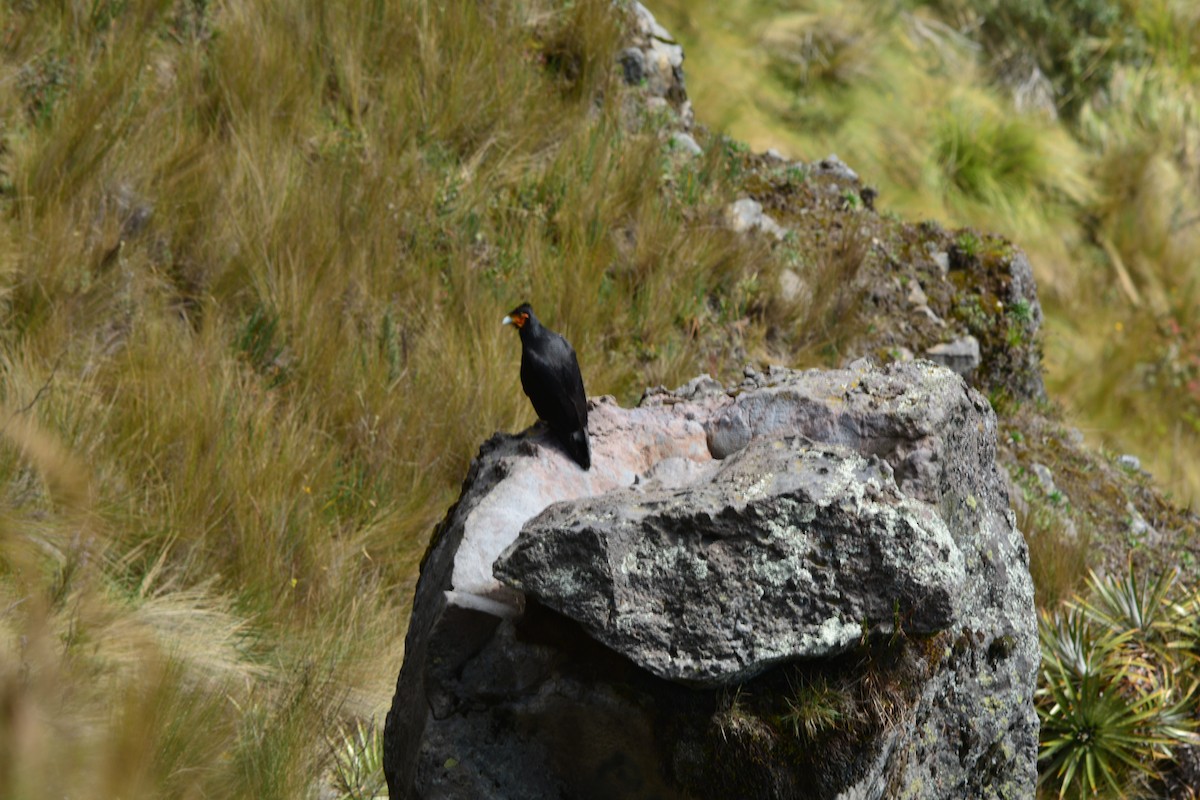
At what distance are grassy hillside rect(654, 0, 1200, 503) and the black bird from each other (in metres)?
5.02

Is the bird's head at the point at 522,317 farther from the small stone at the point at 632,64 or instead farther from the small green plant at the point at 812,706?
the small stone at the point at 632,64

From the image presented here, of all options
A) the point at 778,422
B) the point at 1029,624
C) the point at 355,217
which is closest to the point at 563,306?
the point at 355,217

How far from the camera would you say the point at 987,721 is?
2584 mm

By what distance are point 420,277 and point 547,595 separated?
315cm

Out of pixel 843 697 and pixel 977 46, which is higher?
pixel 843 697

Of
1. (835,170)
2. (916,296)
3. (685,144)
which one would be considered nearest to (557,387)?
(916,296)

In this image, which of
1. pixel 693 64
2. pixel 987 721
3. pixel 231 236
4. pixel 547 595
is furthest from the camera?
pixel 693 64

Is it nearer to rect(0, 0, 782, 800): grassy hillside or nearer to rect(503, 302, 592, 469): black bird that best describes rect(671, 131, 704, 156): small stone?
rect(0, 0, 782, 800): grassy hillside

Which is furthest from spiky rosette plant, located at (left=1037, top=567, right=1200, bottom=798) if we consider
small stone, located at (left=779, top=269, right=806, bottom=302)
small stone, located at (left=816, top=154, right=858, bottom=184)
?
small stone, located at (left=816, top=154, right=858, bottom=184)

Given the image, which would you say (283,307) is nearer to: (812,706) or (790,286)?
(790,286)

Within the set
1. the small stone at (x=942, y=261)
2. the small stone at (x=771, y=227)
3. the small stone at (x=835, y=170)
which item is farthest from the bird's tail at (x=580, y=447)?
the small stone at (x=835, y=170)

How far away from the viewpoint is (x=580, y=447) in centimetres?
268

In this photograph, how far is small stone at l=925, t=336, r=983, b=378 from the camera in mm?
5770

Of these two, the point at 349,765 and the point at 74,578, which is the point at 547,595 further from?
the point at 74,578
